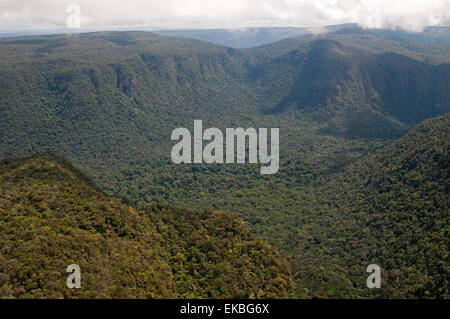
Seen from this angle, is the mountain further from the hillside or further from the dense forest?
the hillside

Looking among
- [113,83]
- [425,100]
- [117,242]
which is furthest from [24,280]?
[425,100]

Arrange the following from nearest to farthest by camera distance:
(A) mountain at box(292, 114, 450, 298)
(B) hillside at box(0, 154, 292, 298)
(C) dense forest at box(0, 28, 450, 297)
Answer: (B) hillside at box(0, 154, 292, 298)
(A) mountain at box(292, 114, 450, 298)
(C) dense forest at box(0, 28, 450, 297)

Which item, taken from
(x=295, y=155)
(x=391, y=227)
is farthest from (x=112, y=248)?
(x=295, y=155)

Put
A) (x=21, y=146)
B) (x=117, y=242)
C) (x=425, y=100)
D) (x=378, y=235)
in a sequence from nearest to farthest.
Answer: (x=117, y=242) → (x=378, y=235) → (x=21, y=146) → (x=425, y=100)

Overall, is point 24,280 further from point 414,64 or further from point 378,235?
point 414,64

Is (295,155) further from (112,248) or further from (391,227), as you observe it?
(112,248)

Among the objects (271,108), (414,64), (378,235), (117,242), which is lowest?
(378,235)

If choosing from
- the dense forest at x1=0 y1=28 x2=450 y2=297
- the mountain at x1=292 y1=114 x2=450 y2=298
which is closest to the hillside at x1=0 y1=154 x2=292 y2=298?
the dense forest at x1=0 y1=28 x2=450 y2=297
